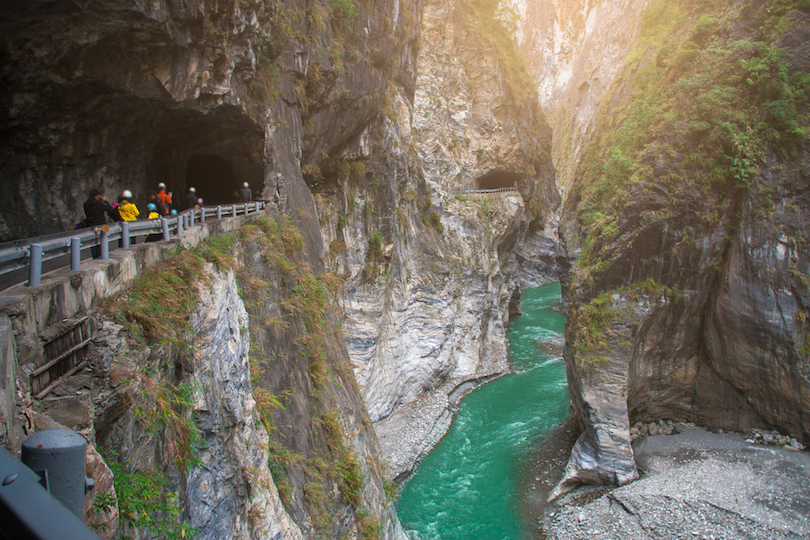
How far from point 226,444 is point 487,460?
50.1 ft

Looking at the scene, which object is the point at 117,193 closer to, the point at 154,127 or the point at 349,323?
the point at 154,127

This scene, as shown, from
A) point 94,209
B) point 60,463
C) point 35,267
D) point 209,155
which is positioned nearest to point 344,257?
point 209,155

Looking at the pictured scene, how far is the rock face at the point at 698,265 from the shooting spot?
15.5 metres

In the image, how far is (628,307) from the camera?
1698 cm

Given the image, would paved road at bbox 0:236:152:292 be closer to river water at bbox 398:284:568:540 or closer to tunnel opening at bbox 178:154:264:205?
tunnel opening at bbox 178:154:264:205

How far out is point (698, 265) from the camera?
1673 cm

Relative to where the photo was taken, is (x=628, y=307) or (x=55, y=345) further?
(x=628, y=307)

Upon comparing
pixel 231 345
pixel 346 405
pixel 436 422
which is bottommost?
pixel 436 422

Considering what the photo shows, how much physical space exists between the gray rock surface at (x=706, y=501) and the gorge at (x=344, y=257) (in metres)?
1.18

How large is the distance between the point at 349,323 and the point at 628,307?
40.5 ft

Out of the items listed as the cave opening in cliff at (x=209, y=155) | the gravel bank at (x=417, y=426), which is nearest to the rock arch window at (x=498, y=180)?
the gravel bank at (x=417, y=426)

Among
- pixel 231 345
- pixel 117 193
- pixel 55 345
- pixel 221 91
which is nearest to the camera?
pixel 55 345

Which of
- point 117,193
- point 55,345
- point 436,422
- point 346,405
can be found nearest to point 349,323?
point 436,422

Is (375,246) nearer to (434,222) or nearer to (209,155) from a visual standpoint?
(434,222)
